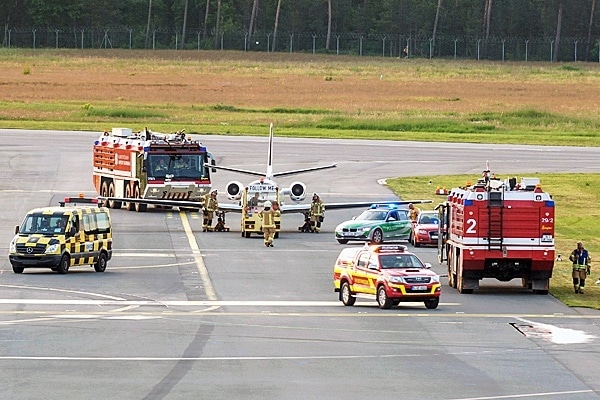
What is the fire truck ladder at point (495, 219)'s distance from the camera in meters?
40.8

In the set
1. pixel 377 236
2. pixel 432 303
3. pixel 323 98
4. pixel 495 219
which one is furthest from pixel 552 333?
pixel 323 98

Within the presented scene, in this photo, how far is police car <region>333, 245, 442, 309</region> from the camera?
37094 millimetres

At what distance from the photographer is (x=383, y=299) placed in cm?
3744

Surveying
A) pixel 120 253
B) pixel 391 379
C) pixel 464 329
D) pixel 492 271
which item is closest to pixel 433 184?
pixel 120 253

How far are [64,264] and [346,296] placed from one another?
37.6ft

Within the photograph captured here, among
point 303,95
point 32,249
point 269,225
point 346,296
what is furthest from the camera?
point 303,95

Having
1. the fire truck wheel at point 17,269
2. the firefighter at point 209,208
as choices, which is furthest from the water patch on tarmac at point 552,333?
the firefighter at point 209,208

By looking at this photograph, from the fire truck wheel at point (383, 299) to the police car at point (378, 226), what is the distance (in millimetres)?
17026

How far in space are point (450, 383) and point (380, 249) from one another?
13475mm

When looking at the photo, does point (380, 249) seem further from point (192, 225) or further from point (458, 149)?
point (458, 149)

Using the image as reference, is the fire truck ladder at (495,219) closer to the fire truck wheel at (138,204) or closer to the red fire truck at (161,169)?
the red fire truck at (161,169)

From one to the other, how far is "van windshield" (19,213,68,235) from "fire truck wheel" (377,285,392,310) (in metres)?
12.6

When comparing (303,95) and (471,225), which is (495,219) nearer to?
(471,225)

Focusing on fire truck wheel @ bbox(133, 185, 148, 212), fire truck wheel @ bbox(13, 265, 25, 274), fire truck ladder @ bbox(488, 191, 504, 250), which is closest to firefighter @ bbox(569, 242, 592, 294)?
fire truck ladder @ bbox(488, 191, 504, 250)
